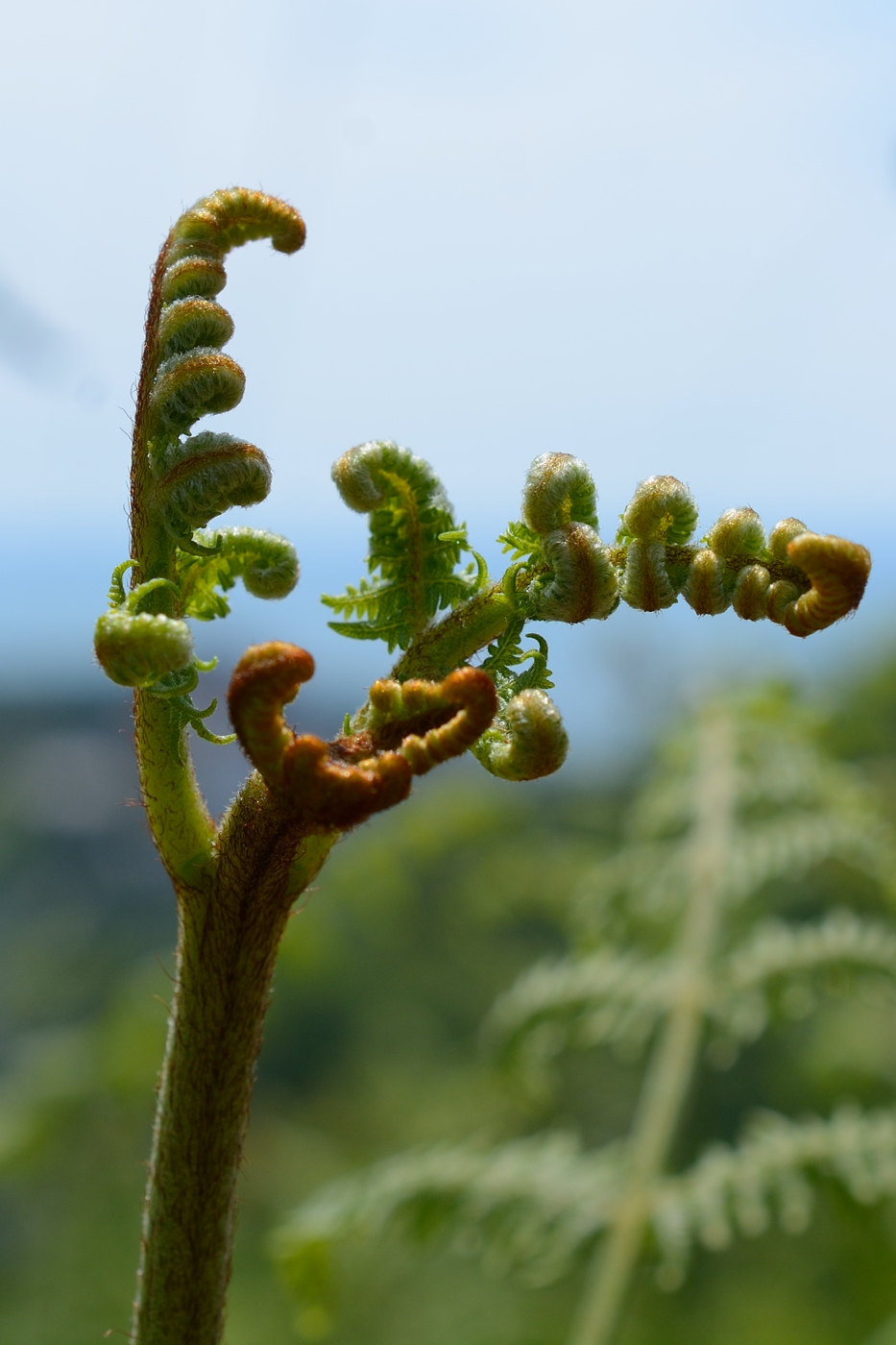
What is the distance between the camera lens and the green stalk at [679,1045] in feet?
7.82

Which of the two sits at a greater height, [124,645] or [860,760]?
[860,760]

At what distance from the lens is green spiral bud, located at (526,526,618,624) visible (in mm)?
918

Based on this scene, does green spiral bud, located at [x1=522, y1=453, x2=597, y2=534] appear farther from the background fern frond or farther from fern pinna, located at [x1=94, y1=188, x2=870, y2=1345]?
the background fern frond

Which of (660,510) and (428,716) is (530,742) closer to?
(428,716)

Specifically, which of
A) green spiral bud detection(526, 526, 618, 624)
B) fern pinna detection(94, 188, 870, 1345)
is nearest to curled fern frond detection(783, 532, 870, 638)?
fern pinna detection(94, 188, 870, 1345)

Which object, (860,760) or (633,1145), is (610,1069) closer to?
(860,760)

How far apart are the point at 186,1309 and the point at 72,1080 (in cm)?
324

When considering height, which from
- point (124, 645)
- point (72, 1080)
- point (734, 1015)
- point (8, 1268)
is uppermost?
point (72, 1080)

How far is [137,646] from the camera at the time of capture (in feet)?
2.78

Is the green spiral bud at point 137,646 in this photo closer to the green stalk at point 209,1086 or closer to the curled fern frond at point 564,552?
the green stalk at point 209,1086

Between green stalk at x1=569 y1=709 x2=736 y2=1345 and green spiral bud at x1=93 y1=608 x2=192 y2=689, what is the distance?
6.01ft

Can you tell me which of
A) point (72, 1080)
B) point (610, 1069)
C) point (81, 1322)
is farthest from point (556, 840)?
point (81, 1322)

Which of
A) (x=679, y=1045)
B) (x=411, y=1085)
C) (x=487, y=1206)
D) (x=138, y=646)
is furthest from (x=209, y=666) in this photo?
(x=411, y=1085)

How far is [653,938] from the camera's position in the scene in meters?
3.54
